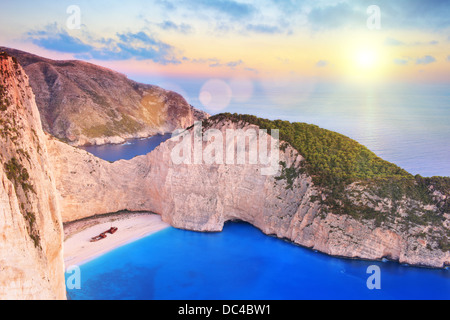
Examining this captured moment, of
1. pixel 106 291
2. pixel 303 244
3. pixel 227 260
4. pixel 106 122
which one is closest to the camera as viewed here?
pixel 106 291

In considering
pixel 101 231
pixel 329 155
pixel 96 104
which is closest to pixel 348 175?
pixel 329 155

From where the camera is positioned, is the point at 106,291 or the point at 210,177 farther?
the point at 210,177

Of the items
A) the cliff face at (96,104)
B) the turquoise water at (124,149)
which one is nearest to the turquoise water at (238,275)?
the turquoise water at (124,149)

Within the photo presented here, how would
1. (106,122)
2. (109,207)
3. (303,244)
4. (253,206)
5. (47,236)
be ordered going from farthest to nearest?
(106,122)
(109,207)
(253,206)
(303,244)
(47,236)

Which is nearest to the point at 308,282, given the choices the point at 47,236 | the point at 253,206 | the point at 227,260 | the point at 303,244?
the point at 303,244

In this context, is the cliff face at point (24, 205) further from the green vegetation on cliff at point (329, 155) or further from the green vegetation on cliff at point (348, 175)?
the green vegetation on cliff at point (329, 155)

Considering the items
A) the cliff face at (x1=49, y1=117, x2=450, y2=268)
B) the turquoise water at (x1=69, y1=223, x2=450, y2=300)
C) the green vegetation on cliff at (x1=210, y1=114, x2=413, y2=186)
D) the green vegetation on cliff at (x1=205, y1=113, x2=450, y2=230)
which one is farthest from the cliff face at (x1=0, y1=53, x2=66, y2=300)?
the green vegetation on cliff at (x1=210, y1=114, x2=413, y2=186)

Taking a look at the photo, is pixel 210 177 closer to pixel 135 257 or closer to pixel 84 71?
pixel 135 257
